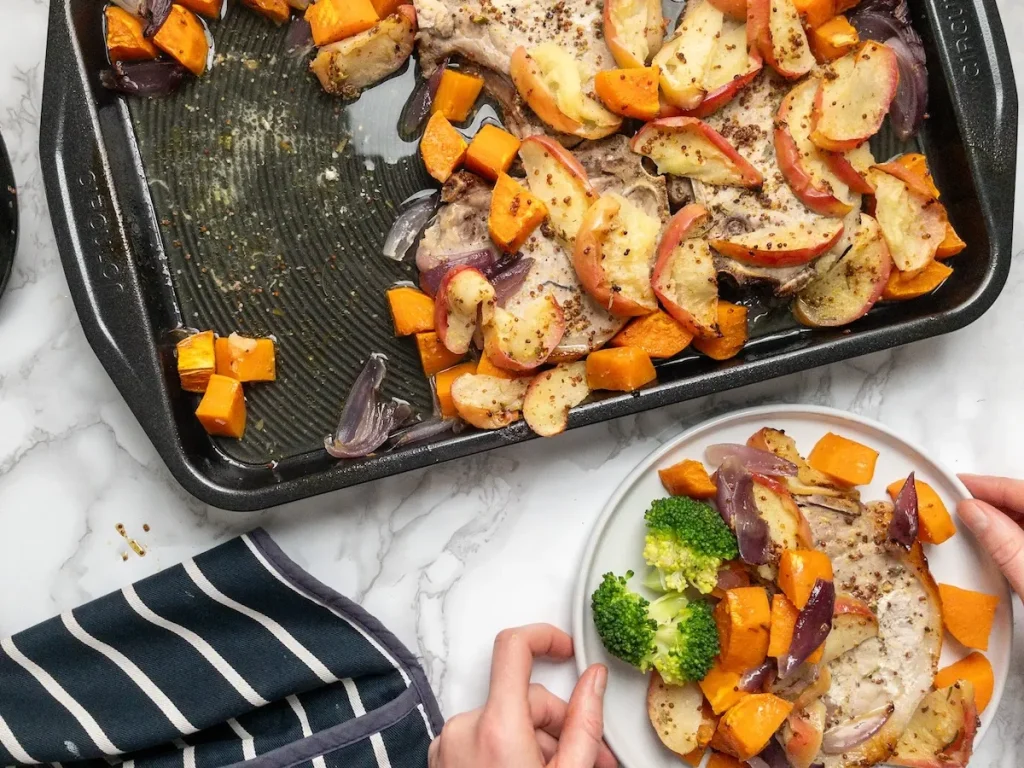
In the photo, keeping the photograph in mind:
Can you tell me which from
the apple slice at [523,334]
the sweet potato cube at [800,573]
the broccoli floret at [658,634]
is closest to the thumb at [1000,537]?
the sweet potato cube at [800,573]

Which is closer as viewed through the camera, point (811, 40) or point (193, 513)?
point (811, 40)

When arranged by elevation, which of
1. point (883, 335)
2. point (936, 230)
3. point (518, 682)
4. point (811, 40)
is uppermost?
point (811, 40)

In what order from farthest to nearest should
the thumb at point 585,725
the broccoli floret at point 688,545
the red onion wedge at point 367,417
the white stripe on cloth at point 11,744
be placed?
1. the white stripe on cloth at point 11,744
2. the red onion wedge at point 367,417
3. the broccoli floret at point 688,545
4. the thumb at point 585,725

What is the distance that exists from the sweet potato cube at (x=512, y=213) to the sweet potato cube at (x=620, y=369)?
0.35m

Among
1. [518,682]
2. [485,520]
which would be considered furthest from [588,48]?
[518,682]

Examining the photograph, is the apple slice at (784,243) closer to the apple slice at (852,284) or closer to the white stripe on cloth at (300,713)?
the apple slice at (852,284)

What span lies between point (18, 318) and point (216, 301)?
63 cm

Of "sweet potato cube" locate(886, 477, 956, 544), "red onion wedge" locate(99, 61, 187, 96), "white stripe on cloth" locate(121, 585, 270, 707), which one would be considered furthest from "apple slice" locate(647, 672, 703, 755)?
"red onion wedge" locate(99, 61, 187, 96)

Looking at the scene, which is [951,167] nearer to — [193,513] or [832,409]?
[832,409]

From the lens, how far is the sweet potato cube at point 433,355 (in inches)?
86.7

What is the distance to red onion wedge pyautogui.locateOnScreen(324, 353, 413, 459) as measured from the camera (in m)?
2.22

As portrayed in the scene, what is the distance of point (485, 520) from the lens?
7.94ft

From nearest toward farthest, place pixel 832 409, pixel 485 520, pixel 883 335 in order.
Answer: pixel 883 335, pixel 832 409, pixel 485 520

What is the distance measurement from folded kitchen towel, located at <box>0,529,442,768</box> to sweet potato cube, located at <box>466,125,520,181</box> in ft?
3.88
